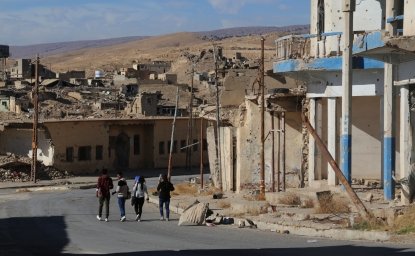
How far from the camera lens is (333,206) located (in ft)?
65.0

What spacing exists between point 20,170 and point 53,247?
35.2 metres

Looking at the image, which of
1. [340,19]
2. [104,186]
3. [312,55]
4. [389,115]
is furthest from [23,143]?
[389,115]

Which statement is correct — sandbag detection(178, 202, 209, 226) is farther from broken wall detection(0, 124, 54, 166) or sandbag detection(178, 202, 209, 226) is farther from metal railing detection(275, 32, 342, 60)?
broken wall detection(0, 124, 54, 166)

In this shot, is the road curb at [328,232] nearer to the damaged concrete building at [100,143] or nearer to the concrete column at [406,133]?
the concrete column at [406,133]

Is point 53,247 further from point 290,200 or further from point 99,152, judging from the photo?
point 99,152

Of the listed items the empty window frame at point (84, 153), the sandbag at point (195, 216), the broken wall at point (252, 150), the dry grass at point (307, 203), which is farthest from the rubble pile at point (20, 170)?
the dry grass at point (307, 203)

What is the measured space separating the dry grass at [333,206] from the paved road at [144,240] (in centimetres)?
203

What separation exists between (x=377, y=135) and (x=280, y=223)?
9715 millimetres

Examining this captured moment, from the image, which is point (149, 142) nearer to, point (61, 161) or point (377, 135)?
point (61, 161)

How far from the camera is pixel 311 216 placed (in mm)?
19188

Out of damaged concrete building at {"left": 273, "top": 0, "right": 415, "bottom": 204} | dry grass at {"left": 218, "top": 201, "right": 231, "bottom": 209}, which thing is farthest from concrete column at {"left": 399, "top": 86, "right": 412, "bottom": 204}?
dry grass at {"left": 218, "top": 201, "right": 231, "bottom": 209}

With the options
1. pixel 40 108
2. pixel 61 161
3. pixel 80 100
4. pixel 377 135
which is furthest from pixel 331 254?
pixel 80 100

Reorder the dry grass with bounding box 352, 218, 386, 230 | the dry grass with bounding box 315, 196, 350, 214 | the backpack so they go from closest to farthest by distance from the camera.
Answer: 1. the dry grass with bounding box 352, 218, 386, 230
2. the dry grass with bounding box 315, 196, 350, 214
3. the backpack

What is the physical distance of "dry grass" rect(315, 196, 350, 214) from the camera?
1958 centimetres
